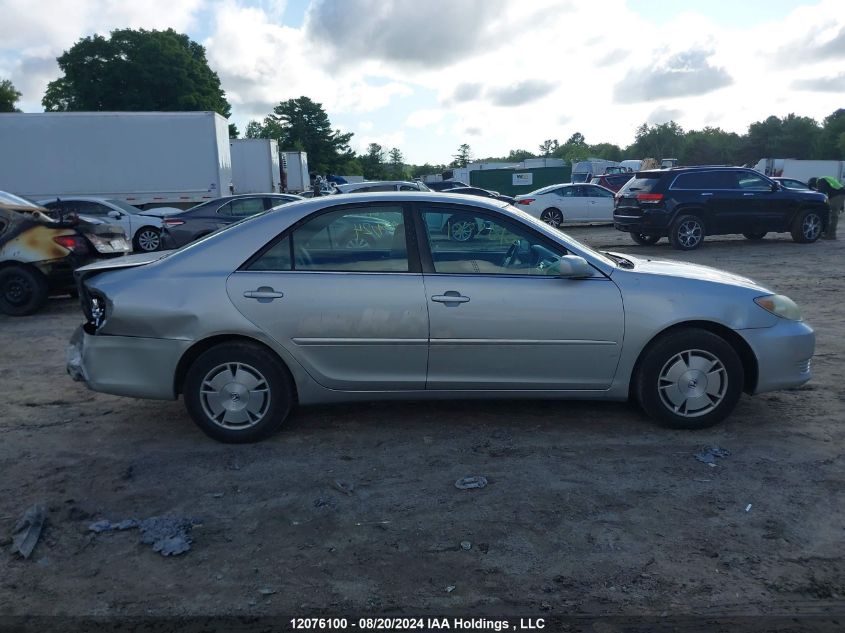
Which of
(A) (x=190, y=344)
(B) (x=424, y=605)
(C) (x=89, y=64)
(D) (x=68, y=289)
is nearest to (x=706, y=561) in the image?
(B) (x=424, y=605)

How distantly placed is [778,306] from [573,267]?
56.6 inches

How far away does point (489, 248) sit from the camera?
4.82 metres

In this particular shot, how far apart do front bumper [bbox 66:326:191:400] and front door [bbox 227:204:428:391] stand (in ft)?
1.87

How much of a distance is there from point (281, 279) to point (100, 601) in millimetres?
2152

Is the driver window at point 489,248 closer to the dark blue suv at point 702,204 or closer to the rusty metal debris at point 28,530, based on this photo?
the rusty metal debris at point 28,530

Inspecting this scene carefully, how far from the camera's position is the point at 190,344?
4.62 metres

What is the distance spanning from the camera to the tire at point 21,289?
9367 mm

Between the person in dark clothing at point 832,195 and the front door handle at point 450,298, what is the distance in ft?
53.9

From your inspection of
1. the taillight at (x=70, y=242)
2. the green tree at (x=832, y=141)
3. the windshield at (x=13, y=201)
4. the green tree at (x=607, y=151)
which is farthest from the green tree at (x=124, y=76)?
the green tree at (x=607, y=151)

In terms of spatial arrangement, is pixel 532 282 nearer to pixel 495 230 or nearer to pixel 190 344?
pixel 495 230

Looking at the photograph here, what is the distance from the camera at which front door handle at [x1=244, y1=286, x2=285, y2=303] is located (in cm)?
462

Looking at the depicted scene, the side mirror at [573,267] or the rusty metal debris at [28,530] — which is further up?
the side mirror at [573,267]

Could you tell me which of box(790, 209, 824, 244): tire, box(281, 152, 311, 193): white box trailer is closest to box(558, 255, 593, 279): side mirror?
box(790, 209, 824, 244): tire

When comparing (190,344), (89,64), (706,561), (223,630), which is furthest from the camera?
(89,64)
